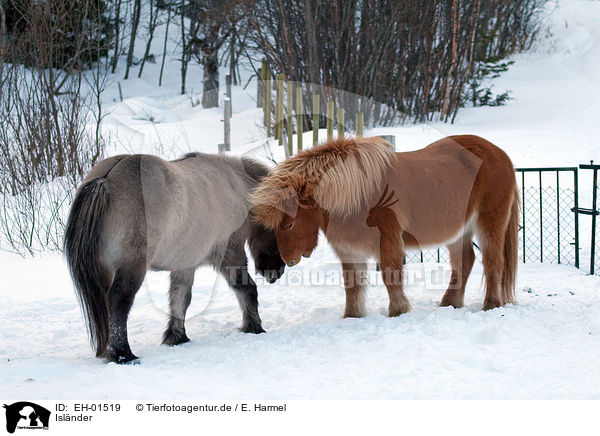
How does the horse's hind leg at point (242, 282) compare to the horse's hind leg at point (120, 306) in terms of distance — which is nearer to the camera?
the horse's hind leg at point (120, 306)

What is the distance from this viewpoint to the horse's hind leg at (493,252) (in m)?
4.50

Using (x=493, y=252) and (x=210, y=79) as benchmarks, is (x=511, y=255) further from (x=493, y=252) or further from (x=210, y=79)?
(x=210, y=79)

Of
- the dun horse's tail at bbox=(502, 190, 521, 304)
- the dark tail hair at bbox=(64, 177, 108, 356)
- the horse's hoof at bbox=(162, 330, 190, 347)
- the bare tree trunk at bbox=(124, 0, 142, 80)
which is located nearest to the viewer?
the dark tail hair at bbox=(64, 177, 108, 356)

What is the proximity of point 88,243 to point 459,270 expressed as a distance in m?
3.01

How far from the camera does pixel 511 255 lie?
471 cm

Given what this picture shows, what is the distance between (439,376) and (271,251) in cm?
176

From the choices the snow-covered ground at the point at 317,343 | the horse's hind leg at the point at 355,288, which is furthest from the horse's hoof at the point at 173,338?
the horse's hind leg at the point at 355,288

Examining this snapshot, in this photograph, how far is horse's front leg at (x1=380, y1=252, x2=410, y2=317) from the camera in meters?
4.16

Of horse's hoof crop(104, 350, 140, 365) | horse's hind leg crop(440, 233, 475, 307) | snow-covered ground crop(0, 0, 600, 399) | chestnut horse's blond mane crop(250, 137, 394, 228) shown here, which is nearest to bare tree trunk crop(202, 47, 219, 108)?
snow-covered ground crop(0, 0, 600, 399)

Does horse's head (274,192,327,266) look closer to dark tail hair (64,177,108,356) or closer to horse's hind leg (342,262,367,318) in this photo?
horse's hind leg (342,262,367,318)

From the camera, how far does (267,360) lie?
11.3 feet

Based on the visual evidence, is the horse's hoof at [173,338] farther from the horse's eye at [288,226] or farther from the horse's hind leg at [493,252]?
the horse's hind leg at [493,252]

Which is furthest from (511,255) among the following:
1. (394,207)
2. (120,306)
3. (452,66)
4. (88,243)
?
(452,66)

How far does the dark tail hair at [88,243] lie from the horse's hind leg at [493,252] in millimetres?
2889
